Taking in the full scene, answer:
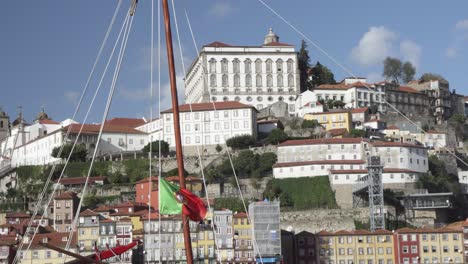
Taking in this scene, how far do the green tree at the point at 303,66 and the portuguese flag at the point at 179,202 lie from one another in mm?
82175

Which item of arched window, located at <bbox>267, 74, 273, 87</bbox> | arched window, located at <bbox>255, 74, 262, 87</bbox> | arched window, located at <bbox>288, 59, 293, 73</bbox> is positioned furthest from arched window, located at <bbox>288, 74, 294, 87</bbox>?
arched window, located at <bbox>255, 74, 262, 87</bbox>

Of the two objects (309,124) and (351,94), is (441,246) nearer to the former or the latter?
(309,124)

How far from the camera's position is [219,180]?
6925 cm

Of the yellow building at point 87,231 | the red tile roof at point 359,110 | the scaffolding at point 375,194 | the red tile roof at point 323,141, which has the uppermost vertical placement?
the red tile roof at point 359,110

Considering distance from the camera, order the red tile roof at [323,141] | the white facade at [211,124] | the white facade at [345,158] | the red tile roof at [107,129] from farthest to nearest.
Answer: the red tile roof at [107,129]
the white facade at [211,124]
the red tile roof at [323,141]
the white facade at [345,158]

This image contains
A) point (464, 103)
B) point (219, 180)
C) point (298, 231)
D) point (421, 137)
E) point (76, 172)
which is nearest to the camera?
point (298, 231)

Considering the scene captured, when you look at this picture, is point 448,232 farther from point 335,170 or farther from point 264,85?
point 264,85

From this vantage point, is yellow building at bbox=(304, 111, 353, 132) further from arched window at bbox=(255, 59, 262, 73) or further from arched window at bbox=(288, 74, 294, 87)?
arched window at bbox=(255, 59, 262, 73)

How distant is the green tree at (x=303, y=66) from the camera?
95812mm

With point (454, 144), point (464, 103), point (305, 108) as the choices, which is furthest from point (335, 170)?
point (464, 103)

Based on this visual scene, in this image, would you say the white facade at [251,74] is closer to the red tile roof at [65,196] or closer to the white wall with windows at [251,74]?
the white wall with windows at [251,74]

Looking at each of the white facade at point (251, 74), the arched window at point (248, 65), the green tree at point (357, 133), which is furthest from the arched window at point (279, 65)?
the green tree at point (357, 133)

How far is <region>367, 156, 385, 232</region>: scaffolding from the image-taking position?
61.9 m

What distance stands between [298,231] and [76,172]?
22.5 metres
